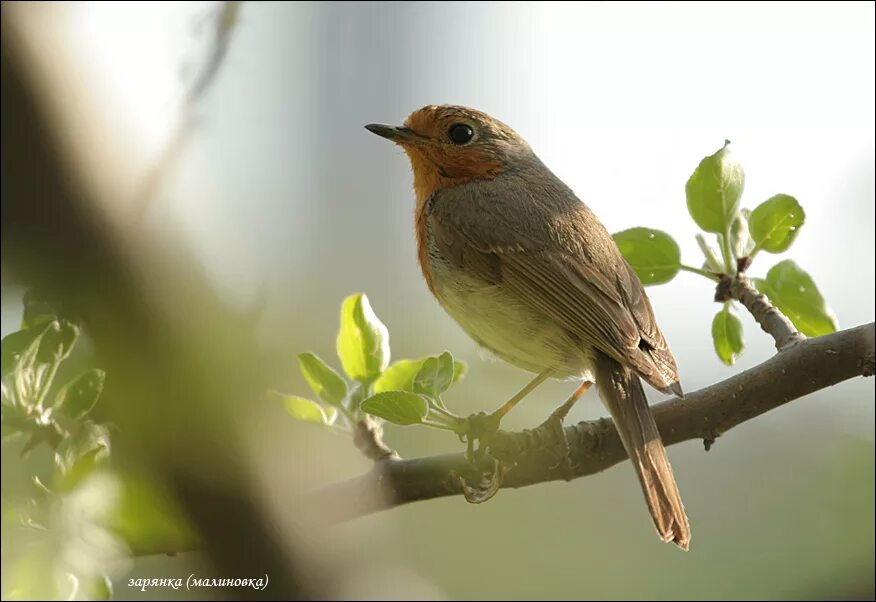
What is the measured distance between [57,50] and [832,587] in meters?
2.49

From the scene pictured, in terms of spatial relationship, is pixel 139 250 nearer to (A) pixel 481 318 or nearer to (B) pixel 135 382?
(B) pixel 135 382

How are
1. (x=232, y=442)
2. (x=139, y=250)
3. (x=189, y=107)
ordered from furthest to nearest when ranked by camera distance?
(x=189, y=107) → (x=232, y=442) → (x=139, y=250)

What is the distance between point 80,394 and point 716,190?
1.54 metres

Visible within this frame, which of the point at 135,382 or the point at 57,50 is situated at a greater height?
the point at 57,50

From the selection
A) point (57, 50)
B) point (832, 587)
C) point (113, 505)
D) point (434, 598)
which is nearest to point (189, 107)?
point (57, 50)

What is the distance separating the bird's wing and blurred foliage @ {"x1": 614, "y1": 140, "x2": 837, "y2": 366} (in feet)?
0.88

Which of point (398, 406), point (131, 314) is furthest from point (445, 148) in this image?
point (131, 314)

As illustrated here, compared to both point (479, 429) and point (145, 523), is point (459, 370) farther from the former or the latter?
point (145, 523)

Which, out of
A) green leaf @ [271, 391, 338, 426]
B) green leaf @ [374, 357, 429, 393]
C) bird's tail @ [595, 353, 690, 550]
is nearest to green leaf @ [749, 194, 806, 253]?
bird's tail @ [595, 353, 690, 550]

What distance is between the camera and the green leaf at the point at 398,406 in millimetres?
1759

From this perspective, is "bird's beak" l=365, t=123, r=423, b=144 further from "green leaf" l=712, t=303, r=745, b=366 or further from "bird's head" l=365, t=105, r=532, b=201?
"green leaf" l=712, t=303, r=745, b=366

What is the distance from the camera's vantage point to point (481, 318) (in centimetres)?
302

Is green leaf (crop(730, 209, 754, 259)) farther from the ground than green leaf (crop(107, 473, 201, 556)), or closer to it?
farther from the ground

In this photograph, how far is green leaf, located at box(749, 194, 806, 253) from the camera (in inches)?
90.4
